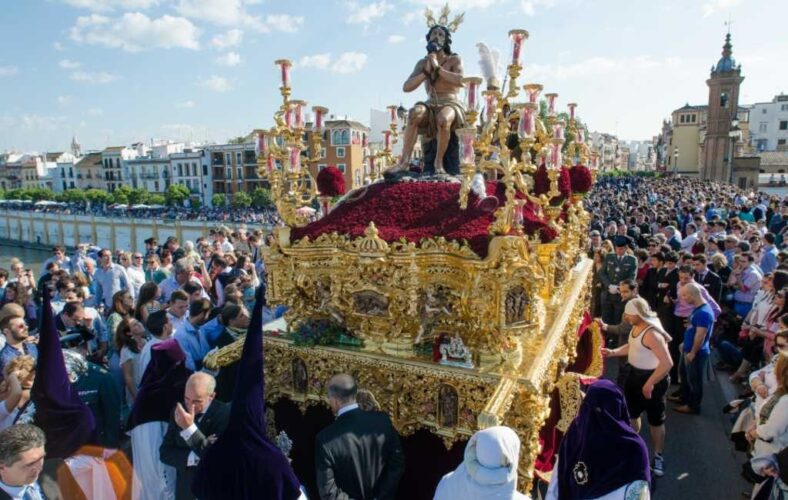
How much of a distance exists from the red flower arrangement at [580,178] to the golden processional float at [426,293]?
2.16 metres

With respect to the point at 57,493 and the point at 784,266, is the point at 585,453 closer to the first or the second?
the point at 57,493

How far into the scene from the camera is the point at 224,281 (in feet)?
26.9

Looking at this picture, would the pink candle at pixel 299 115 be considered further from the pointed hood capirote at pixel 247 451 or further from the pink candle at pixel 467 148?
the pointed hood capirote at pixel 247 451

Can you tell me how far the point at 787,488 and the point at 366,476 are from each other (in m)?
2.94

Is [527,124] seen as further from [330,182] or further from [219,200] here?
[219,200]

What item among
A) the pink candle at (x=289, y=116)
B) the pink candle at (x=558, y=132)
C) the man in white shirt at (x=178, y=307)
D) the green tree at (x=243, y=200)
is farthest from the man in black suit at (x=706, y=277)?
the green tree at (x=243, y=200)

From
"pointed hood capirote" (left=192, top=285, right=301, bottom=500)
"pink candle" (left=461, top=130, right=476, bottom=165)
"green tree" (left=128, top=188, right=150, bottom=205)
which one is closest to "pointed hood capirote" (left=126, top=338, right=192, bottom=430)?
"pointed hood capirote" (left=192, top=285, right=301, bottom=500)

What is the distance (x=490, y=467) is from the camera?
247 cm

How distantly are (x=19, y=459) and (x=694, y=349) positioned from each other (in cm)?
633

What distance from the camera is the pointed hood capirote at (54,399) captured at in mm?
3416

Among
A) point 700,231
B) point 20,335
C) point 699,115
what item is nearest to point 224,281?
point 20,335

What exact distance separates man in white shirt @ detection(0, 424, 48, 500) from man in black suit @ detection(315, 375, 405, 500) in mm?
1582

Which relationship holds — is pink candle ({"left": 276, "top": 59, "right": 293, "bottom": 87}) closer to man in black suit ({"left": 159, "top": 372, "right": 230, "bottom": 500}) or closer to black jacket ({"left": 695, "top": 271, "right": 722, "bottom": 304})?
man in black suit ({"left": 159, "top": 372, "right": 230, "bottom": 500})

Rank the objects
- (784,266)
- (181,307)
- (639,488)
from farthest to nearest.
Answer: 1. (784,266)
2. (181,307)
3. (639,488)
